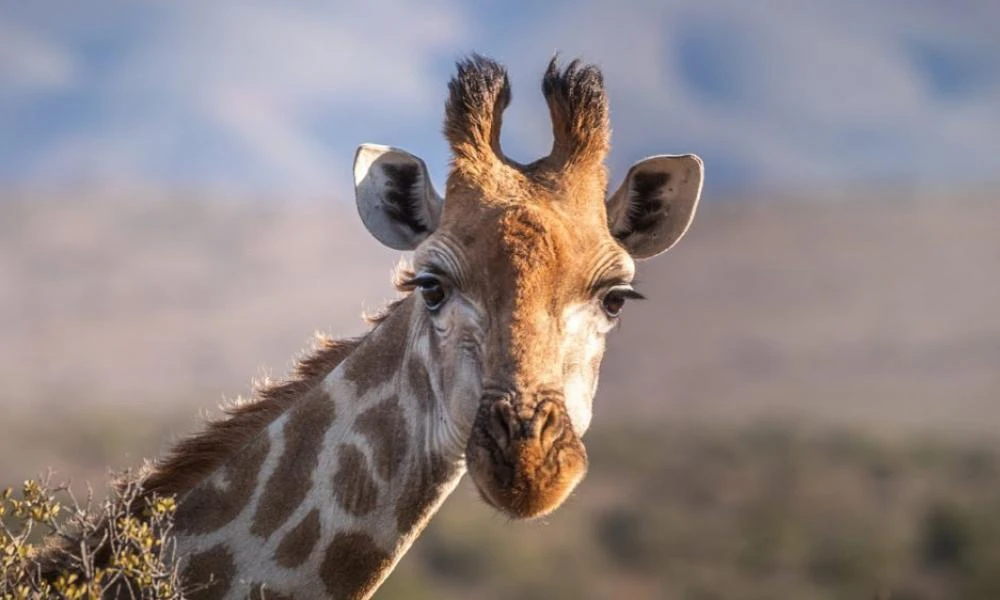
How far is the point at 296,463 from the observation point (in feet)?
28.9

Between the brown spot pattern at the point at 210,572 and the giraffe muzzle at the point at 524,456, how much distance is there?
6.19 ft

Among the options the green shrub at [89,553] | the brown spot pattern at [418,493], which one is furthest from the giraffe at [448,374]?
the green shrub at [89,553]

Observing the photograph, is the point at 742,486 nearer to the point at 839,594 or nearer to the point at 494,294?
the point at 839,594

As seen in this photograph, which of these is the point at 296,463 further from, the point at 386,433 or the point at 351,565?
the point at 351,565

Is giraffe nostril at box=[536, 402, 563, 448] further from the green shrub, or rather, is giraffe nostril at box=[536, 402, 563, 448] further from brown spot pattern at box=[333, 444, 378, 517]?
the green shrub

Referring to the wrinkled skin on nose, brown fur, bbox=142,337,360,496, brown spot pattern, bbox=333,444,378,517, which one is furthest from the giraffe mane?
the wrinkled skin on nose

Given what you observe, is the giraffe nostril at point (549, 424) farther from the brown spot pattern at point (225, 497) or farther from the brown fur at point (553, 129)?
the brown spot pattern at point (225, 497)

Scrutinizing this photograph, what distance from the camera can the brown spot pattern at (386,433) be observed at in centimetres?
855

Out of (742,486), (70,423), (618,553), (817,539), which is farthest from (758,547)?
(70,423)

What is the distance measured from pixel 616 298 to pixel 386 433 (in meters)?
1.59

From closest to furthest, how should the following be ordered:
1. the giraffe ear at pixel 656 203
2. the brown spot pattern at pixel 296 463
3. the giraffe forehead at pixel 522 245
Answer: the giraffe forehead at pixel 522 245 < the brown spot pattern at pixel 296 463 < the giraffe ear at pixel 656 203

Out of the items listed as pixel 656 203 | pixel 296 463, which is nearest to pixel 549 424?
pixel 296 463

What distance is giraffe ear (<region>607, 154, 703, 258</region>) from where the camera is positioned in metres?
9.42

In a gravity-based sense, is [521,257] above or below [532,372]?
above
